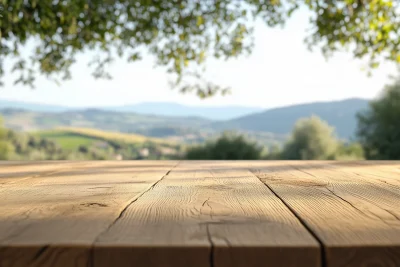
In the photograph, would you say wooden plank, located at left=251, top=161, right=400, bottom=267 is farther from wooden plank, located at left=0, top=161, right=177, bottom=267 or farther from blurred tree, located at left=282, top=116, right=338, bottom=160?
blurred tree, located at left=282, top=116, right=338, bottom=160

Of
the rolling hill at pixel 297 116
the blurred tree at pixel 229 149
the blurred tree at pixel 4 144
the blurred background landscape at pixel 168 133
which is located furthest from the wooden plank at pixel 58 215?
the rolling hill at pixel 297 116

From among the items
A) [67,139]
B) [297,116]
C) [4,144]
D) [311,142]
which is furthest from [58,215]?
[297,116]

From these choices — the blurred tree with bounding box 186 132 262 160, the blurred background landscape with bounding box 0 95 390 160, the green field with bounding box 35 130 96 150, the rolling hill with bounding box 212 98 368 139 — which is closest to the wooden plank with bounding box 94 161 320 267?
the blurred tree with bounding box 186 132 262 160

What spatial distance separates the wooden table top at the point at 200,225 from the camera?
2.31ft

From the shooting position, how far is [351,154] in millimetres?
22031

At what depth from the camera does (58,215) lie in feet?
3.16

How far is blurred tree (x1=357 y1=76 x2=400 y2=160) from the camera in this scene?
16.7 metres

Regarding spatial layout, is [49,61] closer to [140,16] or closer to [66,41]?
[66,41]

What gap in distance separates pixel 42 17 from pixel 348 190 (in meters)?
4.43

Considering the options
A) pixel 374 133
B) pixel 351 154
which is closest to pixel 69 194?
pixel 374 133

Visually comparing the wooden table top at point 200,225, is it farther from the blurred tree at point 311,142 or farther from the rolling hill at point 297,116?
the rolling hill at point 297,116

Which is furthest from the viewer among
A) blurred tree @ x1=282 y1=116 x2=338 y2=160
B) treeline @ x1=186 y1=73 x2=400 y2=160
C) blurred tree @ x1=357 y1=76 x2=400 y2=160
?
blurred tree @ x1=282 y1=116 x2=338 y2=160

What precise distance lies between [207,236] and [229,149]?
18105 mm

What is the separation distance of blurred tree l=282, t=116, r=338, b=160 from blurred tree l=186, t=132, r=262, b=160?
4112 mm
